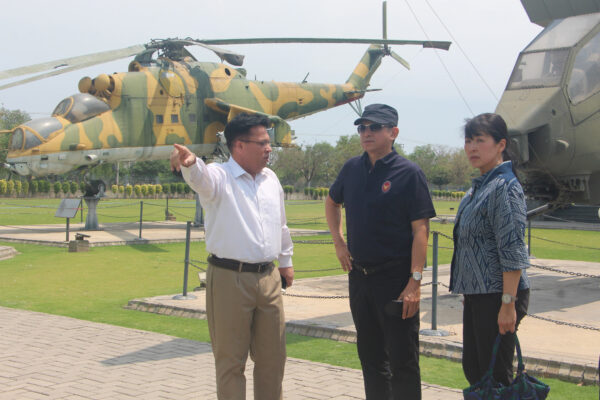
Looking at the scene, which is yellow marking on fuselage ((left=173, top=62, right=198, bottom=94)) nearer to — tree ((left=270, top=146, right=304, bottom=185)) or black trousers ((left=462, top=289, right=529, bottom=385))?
black trousers ((left=462, top=289, right=529, bottom=385))

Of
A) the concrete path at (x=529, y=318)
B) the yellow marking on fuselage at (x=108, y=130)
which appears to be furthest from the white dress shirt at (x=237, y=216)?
the yellow marking on fuselage at (x=108, y=130)

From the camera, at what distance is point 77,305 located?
9023mm

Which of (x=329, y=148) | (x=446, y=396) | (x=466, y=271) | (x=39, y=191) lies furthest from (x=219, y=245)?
(x=329, y=148)

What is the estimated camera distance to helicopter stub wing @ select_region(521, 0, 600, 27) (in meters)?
10.5

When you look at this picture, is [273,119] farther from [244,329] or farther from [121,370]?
[244,329]

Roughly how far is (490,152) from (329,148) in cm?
8916

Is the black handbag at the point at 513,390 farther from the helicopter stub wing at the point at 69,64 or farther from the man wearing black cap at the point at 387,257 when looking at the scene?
the helicopter stub wing at the point at 69,64

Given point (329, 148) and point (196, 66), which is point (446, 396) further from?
point (329, 148)

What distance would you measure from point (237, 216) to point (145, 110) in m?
16.0

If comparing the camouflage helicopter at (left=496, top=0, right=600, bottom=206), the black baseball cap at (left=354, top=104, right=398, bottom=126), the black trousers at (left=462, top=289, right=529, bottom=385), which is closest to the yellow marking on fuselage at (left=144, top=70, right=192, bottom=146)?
the camouflage helicopter at (left=496, top=0, right=600, bottom=206)

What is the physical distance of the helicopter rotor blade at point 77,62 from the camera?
47.7 ft

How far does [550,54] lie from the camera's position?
9.05m

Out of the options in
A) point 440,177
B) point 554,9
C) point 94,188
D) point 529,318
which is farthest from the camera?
point 440,177

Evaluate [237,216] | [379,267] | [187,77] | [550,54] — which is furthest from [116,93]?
[379,267]
